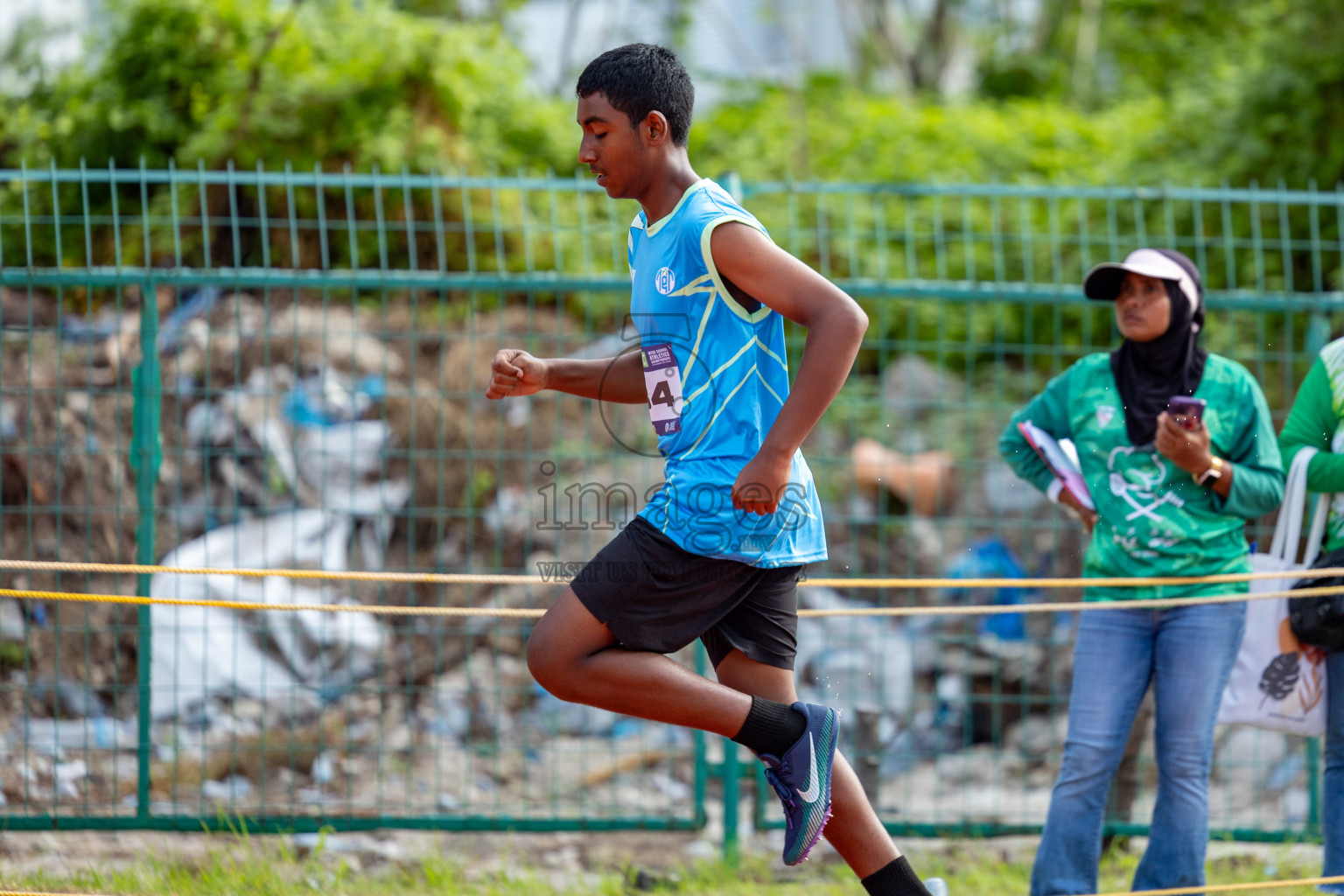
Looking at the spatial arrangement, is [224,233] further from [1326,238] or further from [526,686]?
[1326,238]

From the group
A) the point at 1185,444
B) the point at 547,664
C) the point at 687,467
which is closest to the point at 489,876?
the point at 547,664

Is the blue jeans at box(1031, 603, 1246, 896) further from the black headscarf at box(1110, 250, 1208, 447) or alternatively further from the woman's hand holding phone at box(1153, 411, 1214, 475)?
the black headscarf at box(1110, 250, 1208, 447)

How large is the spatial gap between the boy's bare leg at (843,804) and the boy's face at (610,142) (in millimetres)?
1083

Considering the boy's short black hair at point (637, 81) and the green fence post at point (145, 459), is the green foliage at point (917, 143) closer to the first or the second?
the green fence post at point (145, 459)

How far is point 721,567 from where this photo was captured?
251 cm

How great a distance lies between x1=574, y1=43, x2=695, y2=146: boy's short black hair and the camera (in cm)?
245

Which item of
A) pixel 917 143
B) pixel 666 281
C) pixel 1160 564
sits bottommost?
pixel 1160 564

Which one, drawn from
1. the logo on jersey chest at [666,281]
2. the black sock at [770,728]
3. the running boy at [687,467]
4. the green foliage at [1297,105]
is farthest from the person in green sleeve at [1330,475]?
the green foliage at [1297,105]

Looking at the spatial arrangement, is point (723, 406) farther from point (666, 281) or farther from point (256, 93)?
point (256, 93)

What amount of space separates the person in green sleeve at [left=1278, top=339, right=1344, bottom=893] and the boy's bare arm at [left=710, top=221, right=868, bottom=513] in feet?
5.88

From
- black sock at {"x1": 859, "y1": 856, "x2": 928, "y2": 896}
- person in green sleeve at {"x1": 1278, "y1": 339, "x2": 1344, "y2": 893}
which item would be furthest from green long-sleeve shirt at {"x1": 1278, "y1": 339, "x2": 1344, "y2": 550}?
black sock at {"x1": 859, "y1": 856, "x2": 928, "y2": 896}

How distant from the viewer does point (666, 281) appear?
2.48m

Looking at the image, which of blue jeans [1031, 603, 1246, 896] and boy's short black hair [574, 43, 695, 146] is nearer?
boy's short black hair [574, 43, 695, 146]

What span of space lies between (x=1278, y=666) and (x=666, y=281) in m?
2.33
